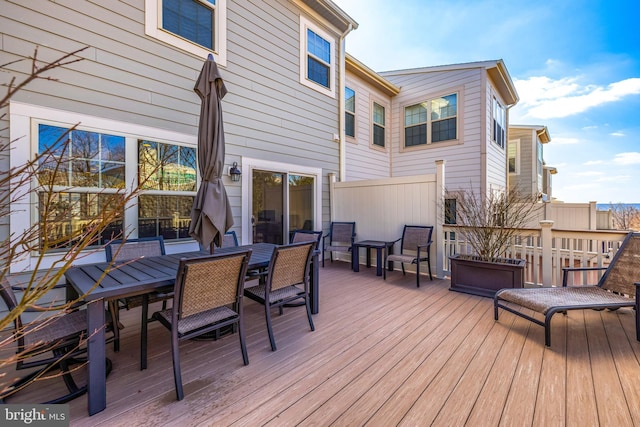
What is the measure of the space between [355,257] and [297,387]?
376cm

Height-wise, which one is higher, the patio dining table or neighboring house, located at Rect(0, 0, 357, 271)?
neighboring house, located at Rect(0, 0, 357, 271)

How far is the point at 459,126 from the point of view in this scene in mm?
7816

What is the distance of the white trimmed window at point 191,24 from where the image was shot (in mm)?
3811

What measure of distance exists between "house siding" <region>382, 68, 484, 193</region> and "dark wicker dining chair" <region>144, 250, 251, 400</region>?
6973 mm

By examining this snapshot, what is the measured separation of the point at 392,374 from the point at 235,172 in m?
3.57

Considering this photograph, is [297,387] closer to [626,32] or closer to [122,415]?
[122,415]

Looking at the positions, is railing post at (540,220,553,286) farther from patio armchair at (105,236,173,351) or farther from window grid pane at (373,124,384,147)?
window grid pane at (373,124,384,147)

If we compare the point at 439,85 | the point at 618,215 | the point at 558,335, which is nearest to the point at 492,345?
the point at 558,335

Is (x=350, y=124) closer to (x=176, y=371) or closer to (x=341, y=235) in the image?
(x=341, y=235)

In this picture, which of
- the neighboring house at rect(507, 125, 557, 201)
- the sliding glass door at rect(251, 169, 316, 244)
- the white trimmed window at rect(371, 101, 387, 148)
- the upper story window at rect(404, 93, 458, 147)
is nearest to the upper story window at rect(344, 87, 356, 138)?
the white trimmed window at rect(371, 101, 387, 148)

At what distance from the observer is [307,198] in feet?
20.2

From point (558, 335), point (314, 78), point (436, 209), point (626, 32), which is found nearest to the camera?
point (558, 335)

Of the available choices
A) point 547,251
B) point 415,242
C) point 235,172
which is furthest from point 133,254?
point 547,251

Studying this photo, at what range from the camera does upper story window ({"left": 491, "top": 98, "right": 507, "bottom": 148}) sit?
8.35m
